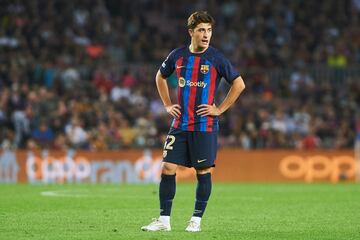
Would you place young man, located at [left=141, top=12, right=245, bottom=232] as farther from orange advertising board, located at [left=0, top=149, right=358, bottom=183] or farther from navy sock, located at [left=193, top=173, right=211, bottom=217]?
orange advertising board, located at [left=0, top=149, right=358, bottom=183]

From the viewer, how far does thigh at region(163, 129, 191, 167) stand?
10125mm

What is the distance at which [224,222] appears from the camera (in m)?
11.4

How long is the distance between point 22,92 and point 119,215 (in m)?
13.1

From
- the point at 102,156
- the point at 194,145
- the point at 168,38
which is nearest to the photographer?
the point at 194,145

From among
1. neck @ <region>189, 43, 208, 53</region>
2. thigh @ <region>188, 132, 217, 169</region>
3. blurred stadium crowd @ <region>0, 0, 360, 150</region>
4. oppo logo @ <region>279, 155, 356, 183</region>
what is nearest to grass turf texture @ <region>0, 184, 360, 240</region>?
thigh @ <region>188, 132, 217, 169</region>

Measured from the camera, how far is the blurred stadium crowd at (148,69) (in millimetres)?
24578

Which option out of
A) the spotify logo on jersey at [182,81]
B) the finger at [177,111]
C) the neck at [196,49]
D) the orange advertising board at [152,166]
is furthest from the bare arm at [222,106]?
the orange advertising board at [152,166]

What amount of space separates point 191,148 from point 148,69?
711 inches

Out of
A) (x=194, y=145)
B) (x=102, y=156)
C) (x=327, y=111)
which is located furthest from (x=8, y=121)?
(x=194, y=145)

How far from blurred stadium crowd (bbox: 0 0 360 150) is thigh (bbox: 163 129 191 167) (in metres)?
14.0

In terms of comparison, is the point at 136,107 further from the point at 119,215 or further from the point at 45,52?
the point at 119,215

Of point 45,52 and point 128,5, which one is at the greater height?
point 128,5

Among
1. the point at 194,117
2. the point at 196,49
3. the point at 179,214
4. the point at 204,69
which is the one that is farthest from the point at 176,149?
the point at 179,214

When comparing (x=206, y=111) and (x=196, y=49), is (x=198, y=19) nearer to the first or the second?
(x=196, y=49)
